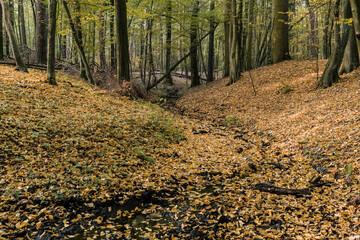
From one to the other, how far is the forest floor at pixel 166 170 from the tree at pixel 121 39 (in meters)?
2.79

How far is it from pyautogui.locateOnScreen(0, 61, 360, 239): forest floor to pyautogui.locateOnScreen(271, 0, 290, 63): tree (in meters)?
6.42

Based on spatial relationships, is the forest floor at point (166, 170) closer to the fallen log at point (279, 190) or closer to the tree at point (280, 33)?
the fallen log at point (279, 190)

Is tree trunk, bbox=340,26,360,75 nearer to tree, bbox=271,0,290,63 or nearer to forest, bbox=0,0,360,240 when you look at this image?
forest, bbox=0,0,360,240

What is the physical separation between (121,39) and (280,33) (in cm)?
997

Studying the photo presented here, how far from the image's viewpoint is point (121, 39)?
11336mm

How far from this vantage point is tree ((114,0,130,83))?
1114 cm

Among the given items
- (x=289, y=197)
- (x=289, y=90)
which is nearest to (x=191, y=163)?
(x=289, y=197)

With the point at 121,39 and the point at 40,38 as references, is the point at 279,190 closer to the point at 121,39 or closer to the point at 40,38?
the point at 121,39

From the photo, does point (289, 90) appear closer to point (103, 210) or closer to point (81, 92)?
point (81, 92)

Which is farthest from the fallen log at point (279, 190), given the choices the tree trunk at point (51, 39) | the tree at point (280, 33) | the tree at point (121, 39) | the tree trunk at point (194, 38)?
the tree trunk at point (194, 38)

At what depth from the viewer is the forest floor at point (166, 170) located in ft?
11.2

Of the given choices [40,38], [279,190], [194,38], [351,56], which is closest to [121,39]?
[40,38]

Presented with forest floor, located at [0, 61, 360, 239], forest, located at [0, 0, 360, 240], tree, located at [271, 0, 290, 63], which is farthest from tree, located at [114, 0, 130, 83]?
tree, located at [271, 0, 290, 63]

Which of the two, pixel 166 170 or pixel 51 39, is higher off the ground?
pixel 51 39
